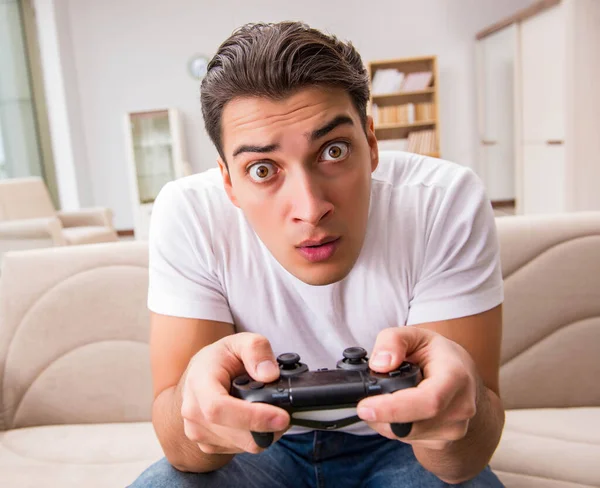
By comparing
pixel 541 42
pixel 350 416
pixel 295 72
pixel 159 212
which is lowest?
pixel 350 416

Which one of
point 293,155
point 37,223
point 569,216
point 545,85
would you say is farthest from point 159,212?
point 545,85

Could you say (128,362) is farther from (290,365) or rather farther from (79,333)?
(290,365)

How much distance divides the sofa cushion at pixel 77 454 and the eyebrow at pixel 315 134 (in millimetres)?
734

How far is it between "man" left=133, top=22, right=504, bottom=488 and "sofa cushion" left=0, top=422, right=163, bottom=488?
0.37 meters

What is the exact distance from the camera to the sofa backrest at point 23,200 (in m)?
4.08

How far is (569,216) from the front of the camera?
4.44 ft

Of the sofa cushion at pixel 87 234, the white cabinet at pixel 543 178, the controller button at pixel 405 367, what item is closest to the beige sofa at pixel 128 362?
the controller button at pixel 405 367

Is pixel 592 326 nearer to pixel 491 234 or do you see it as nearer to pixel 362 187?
pixel 491 234

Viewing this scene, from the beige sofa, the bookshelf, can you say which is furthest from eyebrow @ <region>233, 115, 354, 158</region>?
the bookshelf

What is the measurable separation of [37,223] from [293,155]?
10.5ft

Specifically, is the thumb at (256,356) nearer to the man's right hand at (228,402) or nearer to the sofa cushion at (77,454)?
the man's right hand at (228,402)

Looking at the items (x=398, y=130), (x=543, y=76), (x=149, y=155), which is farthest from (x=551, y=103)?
(x=149, y=155)

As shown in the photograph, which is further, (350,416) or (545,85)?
(545,85)

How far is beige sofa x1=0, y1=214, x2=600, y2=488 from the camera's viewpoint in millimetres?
1176
